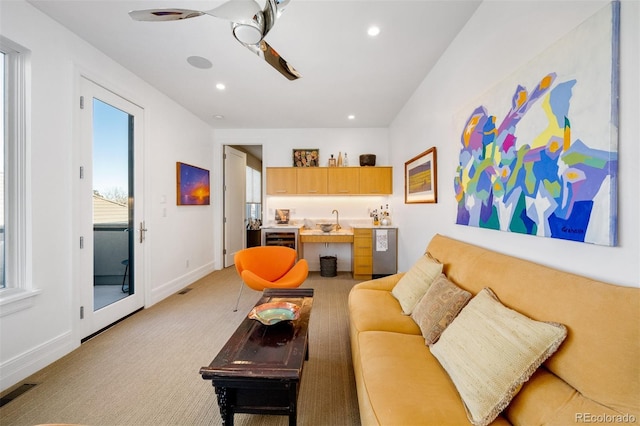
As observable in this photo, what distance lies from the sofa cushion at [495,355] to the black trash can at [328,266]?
3.23 metres

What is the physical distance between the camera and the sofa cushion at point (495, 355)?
943 millimetres

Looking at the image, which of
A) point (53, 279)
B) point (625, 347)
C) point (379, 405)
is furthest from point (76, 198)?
point (625, 347)

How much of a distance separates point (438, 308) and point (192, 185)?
3949 millimetres

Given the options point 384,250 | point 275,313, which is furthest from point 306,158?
point 275,313

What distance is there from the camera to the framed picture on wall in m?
2.72

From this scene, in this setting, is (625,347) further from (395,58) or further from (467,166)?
(395,58)

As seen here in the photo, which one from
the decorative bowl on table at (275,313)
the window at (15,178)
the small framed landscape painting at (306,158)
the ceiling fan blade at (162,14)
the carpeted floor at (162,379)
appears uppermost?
the ceiling fan blade at (162,14)

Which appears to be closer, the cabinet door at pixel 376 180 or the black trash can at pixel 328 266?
the black trash can at pixel 328 266

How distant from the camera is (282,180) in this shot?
4.65 meters

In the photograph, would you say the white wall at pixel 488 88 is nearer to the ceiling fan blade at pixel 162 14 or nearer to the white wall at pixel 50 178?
the ceiling fan blade at pixel 162 14

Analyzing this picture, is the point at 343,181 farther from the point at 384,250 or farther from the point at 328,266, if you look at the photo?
the point at 328,266

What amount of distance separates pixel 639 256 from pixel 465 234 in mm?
1196

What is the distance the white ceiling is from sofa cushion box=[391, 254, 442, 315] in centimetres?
203

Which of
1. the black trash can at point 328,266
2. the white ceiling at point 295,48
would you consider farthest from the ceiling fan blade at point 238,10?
the black trash can at point 328,266
